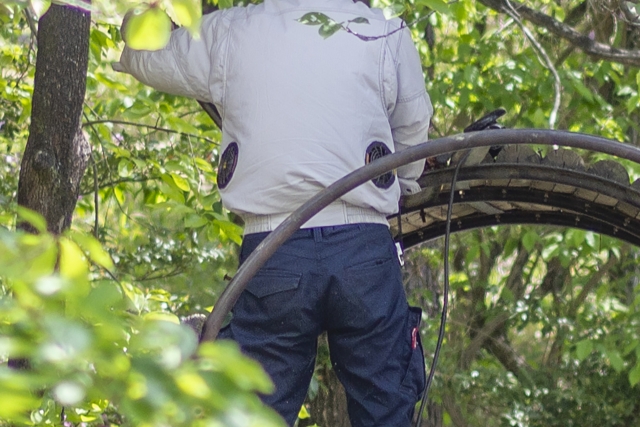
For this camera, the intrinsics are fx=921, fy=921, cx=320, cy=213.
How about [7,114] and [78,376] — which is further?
[7,114]

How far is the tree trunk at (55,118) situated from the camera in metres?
2.22

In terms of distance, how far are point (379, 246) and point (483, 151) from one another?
549 millimetres

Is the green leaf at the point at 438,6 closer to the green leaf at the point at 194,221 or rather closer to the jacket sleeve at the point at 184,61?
the jacket sleeve at the point at 184,61

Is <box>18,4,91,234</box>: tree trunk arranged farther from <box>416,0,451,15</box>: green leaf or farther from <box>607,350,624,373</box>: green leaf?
<box>607,350,624,373</box>: green leaf

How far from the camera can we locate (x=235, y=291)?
209cm

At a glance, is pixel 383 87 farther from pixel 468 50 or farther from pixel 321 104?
pixel 468 50

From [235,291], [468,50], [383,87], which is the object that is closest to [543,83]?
[468,50]

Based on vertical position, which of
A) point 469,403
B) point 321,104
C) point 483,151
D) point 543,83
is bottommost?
point 469,403

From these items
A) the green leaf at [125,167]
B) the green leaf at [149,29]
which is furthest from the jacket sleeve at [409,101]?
the green leaf at [149,29]

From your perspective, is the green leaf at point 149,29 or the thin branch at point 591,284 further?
the thin branch at point 591,284

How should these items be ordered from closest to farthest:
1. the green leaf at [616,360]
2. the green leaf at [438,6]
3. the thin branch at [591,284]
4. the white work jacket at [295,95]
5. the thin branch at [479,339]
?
the green leaf at [438,6]
the white work jacket at [295,95]
the green leaf at [616,360]
the thin branch at [591,284]
the thin branch at [479,339]

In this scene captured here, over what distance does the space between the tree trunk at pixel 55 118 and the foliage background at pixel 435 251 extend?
0.44 feet

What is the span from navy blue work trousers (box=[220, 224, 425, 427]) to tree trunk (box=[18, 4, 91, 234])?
0.50 metres

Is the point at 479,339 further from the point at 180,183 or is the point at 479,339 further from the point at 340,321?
the point at 340,321
